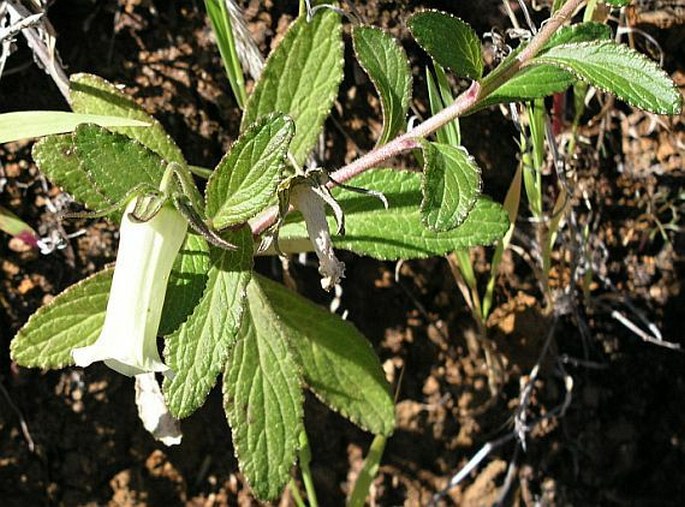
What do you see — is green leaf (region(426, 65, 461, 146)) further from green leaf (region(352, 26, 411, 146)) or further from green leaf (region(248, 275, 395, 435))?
green leaf (region(248, 275, 395, 435))

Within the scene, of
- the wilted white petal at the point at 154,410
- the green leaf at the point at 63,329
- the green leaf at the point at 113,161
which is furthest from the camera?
the wilted white petal at the point at 154,410

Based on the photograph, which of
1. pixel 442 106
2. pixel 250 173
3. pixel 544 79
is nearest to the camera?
pixel 250 173

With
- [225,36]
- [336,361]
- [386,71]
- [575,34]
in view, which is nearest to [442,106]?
[386,71]

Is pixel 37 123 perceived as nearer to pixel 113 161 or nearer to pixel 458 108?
pixel 113 161

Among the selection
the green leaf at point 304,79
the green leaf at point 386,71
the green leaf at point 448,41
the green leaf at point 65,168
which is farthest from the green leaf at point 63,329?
the green leaf at point 448,41

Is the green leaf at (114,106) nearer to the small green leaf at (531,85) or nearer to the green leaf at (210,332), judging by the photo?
the green leaf at (210,332)

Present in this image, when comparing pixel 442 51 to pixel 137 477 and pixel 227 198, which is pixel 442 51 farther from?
Answer: pixel 137 477
